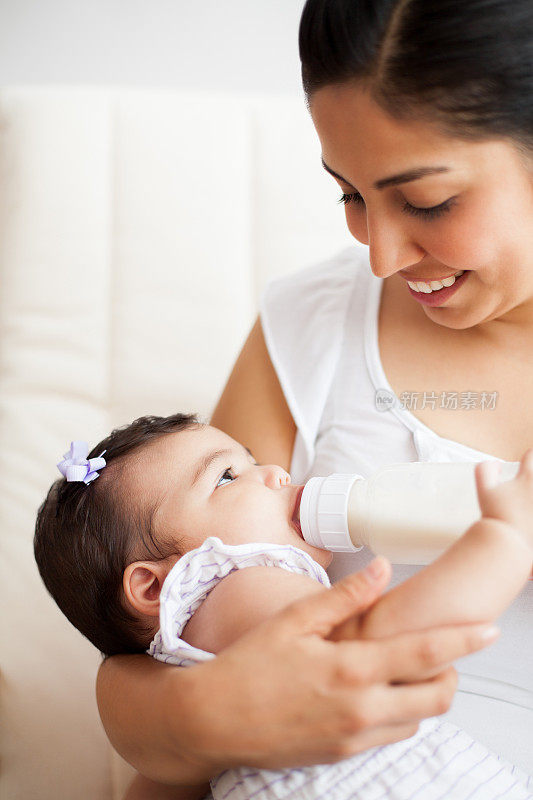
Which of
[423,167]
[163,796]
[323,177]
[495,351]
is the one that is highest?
[323,177]

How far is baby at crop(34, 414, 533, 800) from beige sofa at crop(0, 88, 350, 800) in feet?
1.60

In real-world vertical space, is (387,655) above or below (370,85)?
below

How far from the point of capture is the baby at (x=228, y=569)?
2.43 ft

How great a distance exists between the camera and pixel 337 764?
0.88 m

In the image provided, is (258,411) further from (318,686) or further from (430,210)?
(318,686)

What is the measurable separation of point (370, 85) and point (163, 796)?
0.91 meters

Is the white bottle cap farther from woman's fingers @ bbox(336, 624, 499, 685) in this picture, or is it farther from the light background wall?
the light background wall

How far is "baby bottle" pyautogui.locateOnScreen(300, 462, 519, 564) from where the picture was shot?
0.92 m

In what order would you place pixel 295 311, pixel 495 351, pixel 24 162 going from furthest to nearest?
pixel 24 162 < pixel 295 311 < pixel 495 351

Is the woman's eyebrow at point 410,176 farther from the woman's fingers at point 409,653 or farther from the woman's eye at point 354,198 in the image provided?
the woman's fingers at point 409,653

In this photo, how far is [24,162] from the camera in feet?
5.80

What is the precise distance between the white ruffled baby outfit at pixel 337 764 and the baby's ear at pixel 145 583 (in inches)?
2.0

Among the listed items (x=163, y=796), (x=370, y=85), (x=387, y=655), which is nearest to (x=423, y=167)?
(x=370, y=85)

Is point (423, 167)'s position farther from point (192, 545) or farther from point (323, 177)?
point (323, 177)
